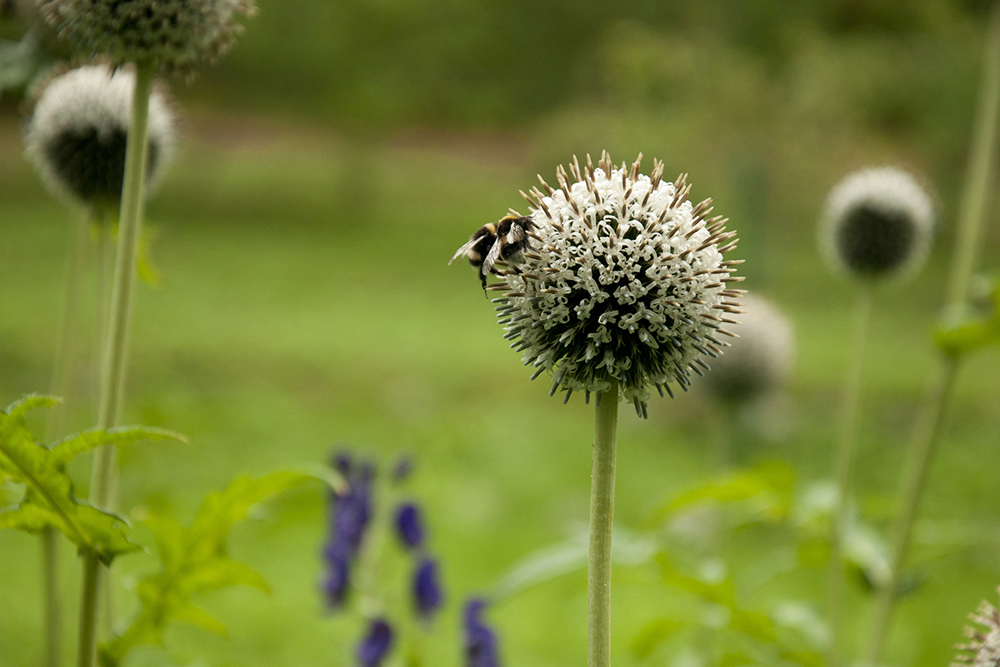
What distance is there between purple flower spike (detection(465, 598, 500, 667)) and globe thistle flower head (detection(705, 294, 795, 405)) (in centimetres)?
171

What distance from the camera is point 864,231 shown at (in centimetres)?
307

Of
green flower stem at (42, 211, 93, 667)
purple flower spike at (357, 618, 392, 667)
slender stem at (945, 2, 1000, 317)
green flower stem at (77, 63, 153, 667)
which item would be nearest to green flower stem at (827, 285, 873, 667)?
slender stem at (945, 2, 1000, 317)

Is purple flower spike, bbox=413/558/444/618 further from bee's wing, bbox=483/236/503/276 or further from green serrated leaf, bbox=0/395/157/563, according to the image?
bee's wing, bbox=483/236/503/276

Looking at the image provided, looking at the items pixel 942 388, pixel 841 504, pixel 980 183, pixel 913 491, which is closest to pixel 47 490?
pixel 841 504

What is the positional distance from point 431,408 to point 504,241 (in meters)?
8.25

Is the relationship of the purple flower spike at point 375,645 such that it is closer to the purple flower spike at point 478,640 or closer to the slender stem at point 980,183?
the purple flower spike at point 478,640

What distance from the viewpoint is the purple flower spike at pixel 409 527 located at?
269 centimetres

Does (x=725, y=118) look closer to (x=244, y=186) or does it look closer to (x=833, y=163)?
(x=833, y=163)

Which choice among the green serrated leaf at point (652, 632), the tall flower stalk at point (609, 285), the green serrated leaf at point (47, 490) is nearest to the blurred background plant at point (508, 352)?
the green serrated leaf at point (652, 632)

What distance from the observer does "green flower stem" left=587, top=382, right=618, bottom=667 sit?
124 centimetres

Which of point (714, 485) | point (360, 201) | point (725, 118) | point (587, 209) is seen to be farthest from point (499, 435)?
point (360, 201)

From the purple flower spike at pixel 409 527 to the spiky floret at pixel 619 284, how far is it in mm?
1432

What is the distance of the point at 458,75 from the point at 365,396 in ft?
27.0

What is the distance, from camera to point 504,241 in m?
1.32
